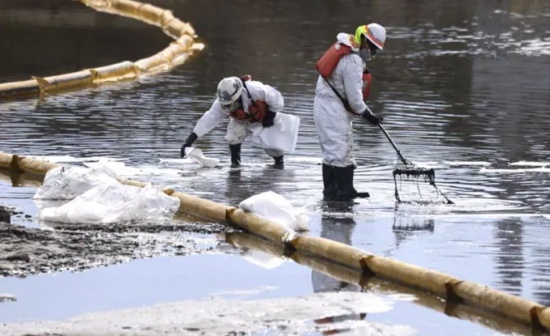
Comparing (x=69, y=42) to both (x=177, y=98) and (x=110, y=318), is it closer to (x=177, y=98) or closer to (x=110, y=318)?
(x=177, y=98)

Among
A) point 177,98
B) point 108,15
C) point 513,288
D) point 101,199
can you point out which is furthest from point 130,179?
point 108,15

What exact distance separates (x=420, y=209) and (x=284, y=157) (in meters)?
3.21

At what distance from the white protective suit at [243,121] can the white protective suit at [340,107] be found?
191 cm

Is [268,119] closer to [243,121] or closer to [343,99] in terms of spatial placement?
[243,121]

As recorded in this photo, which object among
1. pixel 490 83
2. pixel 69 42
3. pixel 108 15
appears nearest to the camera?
pixel 490 83

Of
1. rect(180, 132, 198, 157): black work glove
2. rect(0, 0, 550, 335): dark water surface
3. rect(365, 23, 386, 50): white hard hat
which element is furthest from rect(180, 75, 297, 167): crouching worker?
rect(365, 23, 386, 50): white hard hat

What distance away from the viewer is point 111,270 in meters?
10.7

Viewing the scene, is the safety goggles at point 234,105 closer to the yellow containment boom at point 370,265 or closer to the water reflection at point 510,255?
the yellow containment boom at point 370,265

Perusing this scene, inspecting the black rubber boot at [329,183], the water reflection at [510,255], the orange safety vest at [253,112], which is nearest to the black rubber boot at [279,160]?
the orange safety vest at [253,112]

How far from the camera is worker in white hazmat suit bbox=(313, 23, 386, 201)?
13.3m

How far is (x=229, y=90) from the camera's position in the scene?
1511 centimetres

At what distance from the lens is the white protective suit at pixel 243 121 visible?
1543 cm

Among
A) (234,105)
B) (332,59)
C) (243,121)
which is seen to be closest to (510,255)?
(332,59)

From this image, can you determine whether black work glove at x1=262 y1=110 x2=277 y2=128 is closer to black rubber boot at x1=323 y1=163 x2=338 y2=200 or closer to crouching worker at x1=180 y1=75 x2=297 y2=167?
crouching worker at x1=180 y1=75 x2=297 y2=167
